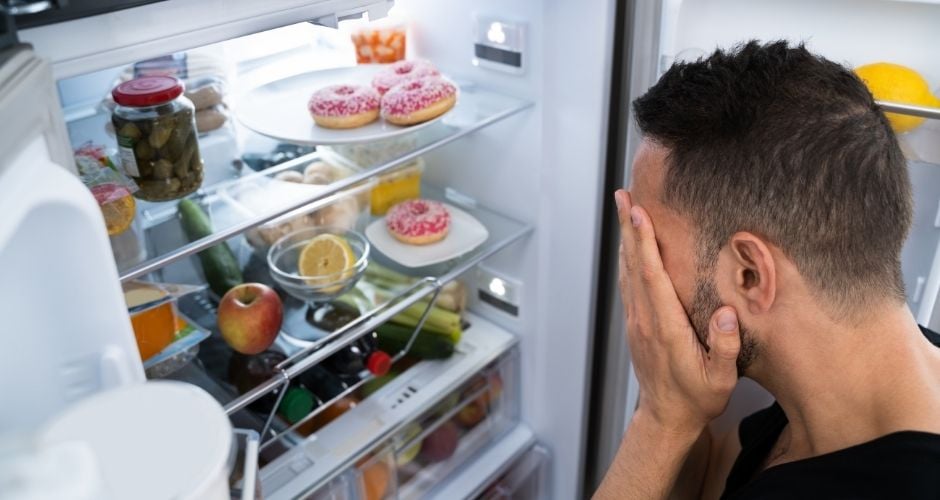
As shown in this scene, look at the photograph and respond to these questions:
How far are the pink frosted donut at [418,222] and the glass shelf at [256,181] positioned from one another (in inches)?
4.9

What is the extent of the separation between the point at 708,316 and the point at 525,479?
929 millimetres

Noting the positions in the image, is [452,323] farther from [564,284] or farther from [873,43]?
[873,43]

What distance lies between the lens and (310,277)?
4.42 feet

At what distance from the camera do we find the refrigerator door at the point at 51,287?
0.62 m

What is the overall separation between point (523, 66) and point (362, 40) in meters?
0.35

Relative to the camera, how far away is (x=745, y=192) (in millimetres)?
840

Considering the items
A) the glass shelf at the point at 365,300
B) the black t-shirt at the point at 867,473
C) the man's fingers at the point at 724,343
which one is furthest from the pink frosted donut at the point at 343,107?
the black t-shirt at the point at 867,473

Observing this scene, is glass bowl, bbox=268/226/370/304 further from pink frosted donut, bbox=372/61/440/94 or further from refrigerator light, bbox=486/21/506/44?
refrigerator light, bbox=486/21/506/44

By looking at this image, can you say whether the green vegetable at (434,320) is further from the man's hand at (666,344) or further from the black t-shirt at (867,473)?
the black t-shirt at (867,473)

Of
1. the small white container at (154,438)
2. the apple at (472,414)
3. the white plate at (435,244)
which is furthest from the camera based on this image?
the apple at (472,414)

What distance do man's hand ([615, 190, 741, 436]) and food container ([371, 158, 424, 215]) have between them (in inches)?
24.4

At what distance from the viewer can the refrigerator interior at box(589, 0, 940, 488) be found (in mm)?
1027

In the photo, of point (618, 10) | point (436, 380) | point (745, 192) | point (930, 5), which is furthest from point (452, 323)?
point (930, 5)

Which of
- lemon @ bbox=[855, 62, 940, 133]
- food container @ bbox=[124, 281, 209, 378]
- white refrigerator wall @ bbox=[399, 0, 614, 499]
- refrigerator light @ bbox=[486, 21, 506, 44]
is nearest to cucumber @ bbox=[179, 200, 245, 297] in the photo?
food container @ bbox=[124, 281, 209, 378]
